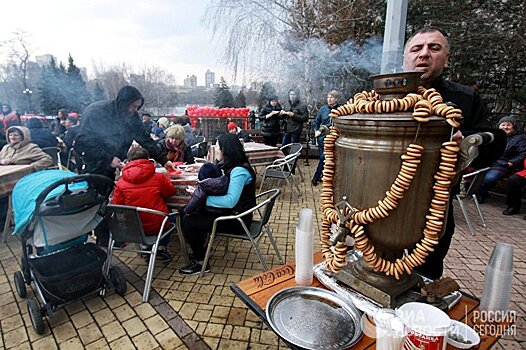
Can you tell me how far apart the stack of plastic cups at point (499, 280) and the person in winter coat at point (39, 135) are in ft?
24.4

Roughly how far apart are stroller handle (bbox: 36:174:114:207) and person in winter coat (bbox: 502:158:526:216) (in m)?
6.10

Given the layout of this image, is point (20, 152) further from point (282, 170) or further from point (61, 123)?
point (61, 123)

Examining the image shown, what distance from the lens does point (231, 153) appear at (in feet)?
9.60

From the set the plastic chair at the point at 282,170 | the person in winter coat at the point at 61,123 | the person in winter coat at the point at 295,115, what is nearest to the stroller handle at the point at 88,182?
the plastic chair at the point at 282,170

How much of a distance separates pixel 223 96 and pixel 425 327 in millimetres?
22861

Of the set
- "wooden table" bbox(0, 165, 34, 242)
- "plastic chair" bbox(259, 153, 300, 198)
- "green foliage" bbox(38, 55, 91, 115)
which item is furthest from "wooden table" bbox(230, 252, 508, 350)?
"green foliage" bbox(38, 55, 91, 115)

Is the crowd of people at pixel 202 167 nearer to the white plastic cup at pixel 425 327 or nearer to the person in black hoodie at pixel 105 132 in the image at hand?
the person in black hoodie at pixel 105 132

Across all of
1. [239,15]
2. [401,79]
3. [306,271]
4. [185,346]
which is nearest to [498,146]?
[401,79]

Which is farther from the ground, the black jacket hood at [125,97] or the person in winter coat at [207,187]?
the black jacket hood at [125,97]

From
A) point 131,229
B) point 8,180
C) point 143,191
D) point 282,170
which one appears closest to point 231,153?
point 143,191

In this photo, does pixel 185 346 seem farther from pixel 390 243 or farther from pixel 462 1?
pixel 462 1

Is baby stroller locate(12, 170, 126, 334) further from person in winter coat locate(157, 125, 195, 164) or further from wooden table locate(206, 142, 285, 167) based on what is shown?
wooden table locate(206, 142, 285, 167)

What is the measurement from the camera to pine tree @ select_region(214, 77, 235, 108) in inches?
868

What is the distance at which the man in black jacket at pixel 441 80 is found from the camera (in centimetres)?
159
